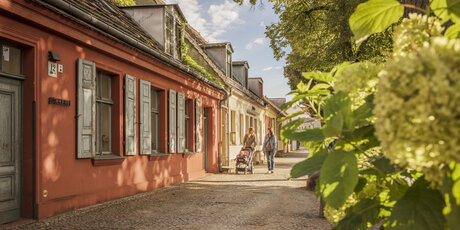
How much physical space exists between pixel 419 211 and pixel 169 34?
42.1 feet

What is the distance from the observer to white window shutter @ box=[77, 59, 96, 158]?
23.4 ft

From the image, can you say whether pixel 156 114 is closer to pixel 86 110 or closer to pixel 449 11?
pixel 86 110

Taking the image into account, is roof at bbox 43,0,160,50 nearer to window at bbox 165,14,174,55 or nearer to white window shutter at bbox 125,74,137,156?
window at bbox 165,14,174,55

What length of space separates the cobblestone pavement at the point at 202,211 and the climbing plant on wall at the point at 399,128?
4589 millimetres

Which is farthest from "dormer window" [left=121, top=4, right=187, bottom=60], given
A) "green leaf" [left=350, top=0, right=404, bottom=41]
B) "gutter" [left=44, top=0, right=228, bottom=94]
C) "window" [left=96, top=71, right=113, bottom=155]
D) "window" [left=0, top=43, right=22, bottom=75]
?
"green leaf" [left=350, top=0, right=404, bottom=41]

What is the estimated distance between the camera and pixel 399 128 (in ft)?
2.12

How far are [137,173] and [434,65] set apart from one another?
923 cm

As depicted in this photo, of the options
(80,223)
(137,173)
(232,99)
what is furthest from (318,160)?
(232,99)

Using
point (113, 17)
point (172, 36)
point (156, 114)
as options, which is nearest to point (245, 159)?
point (156, 114)

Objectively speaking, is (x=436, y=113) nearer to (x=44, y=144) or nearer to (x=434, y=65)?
(x=434, y=65)

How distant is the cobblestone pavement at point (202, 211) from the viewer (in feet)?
19.6

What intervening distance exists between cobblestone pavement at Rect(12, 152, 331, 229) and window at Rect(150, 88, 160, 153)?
1.36m

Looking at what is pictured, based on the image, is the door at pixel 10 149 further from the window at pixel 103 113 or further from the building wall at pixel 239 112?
the building wall at pixel 239 112

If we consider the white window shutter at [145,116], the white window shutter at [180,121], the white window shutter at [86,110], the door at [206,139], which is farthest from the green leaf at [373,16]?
the door at [206,139]
